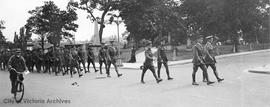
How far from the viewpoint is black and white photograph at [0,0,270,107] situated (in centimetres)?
949

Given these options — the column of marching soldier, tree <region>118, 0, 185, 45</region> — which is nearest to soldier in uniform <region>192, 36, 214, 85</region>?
the column of marching soldier

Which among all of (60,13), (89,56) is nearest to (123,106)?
(89,56)

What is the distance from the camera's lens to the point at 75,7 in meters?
45.0

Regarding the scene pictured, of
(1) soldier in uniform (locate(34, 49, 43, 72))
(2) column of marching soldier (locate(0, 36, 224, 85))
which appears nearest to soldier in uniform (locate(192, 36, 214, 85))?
(2) column of marching soldier (locate(0, 36, 224, 85))

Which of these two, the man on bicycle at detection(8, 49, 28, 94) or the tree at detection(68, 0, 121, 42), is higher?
the tree at detection(68, 0, 121, 42)

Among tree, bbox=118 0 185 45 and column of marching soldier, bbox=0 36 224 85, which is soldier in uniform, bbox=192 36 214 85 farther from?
tree, bbox=118 0 185 45

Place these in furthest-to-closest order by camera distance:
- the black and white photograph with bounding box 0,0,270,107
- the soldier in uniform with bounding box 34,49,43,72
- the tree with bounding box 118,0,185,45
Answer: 1. the tree with bounding box 118,0,185,45
2. the soldier in uniform with bounding box 34,49,43,72
3. the black and white photograph with bounding box 0,0,270,107

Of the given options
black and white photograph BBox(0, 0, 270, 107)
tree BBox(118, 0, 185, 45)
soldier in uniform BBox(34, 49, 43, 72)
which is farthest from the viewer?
tree BBox(118, 0, 185, 45)

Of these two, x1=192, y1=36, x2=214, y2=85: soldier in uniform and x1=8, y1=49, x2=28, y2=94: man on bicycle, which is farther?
x1=192, y1=36, x2=214, y2=85: soldier in uniform

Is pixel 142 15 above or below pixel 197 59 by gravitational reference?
above

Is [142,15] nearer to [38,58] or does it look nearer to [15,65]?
→ [38,58]

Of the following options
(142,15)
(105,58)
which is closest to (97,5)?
(142,15)

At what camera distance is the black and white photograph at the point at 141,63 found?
9492 mm

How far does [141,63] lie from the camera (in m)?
28.6
